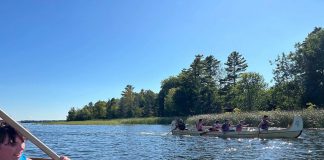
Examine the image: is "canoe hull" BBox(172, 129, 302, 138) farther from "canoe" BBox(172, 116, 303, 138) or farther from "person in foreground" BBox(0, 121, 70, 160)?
"person in foreground" BBox(0, 121, 70, 160)

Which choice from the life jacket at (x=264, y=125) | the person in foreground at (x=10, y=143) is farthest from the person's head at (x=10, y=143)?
the life jacket at (x=264, y=125)

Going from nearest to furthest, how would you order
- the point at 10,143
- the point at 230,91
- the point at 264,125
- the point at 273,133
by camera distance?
the point at 10,143 → the point at 273,133 → the point at 264,125 → the point at 230,91

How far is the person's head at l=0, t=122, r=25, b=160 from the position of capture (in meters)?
3.89

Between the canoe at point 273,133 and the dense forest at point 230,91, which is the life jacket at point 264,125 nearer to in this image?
the canoe at point 273,133

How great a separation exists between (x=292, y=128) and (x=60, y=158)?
105 ft

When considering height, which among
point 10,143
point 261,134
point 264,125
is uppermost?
point 264,125

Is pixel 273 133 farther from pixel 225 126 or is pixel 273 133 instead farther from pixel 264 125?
pixel 225 126

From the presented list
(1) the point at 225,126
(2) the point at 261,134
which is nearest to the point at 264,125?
(2) the point at 261,134

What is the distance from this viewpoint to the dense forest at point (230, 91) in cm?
7300

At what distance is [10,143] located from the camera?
393cm

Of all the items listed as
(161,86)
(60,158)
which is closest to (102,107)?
(161,86)

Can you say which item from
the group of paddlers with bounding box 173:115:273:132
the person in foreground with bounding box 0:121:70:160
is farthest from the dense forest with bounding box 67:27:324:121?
the person in foreground with bounding box 0:121:70:160

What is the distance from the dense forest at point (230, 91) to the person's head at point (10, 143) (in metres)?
59.0

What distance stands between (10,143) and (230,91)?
99.2 metres
